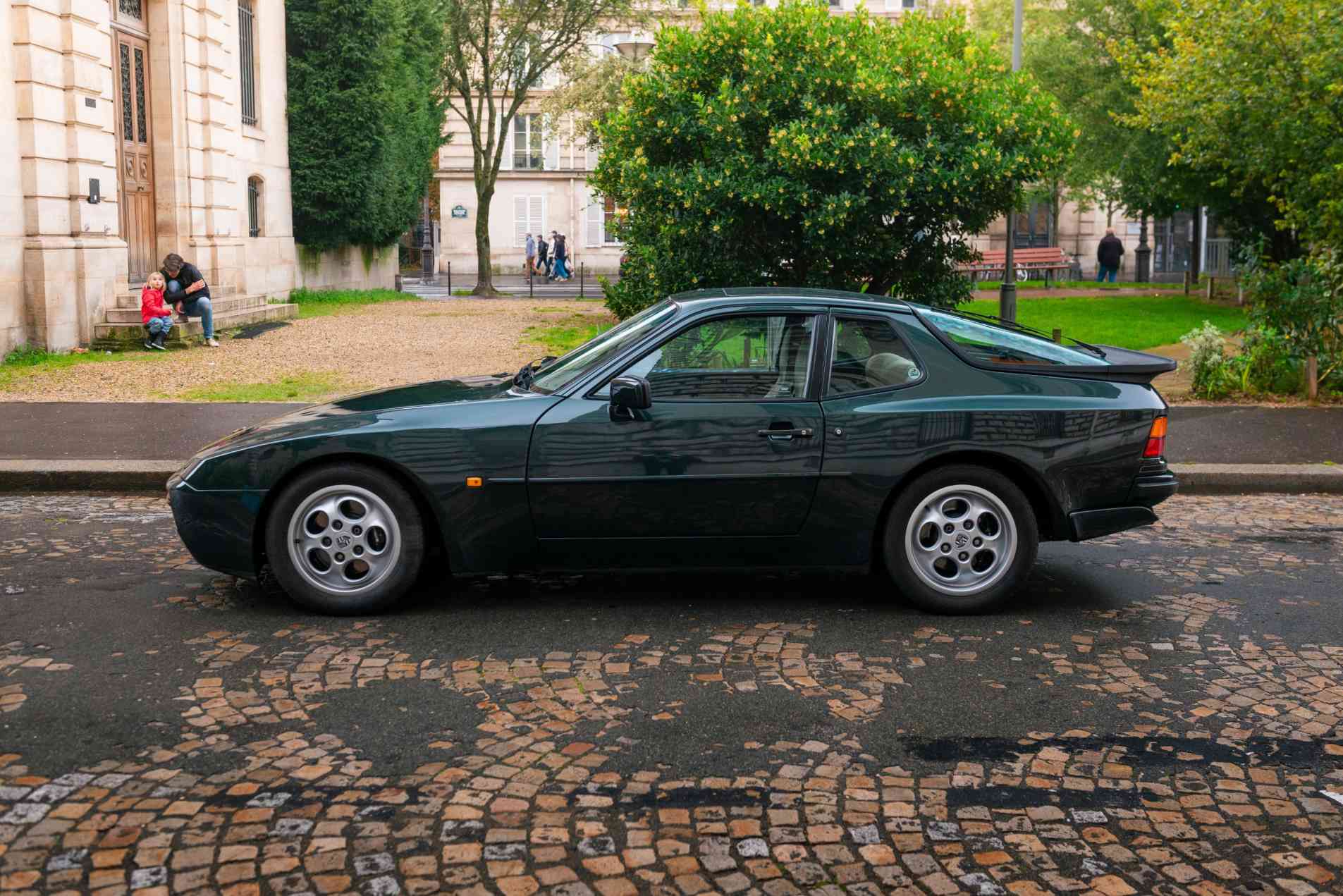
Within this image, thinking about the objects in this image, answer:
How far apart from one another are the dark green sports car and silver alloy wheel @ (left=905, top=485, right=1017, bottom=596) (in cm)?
1

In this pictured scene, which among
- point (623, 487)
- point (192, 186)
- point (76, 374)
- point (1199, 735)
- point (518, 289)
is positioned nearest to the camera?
point (1199, 735)

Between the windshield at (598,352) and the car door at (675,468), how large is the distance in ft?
0.58

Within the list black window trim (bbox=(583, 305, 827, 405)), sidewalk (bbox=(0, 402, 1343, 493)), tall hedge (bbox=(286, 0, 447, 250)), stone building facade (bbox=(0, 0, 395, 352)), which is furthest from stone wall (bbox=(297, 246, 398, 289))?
black window trim (bbox=(583, 305, 827, 405))

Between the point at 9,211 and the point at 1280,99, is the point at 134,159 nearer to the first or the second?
the point at 9,211

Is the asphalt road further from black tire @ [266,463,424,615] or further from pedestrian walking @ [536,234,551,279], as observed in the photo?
pedestrian walking @ [536,234,551,279]

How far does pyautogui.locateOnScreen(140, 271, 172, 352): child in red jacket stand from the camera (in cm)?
1883

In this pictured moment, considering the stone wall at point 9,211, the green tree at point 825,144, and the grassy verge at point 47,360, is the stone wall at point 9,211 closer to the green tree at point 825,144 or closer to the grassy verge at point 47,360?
the grassy verge at point 47,360

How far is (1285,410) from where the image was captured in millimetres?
12773

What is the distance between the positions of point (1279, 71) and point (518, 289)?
31209mm

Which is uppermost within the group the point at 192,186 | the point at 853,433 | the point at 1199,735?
the point at 192,186

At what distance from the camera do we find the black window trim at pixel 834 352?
254 inches

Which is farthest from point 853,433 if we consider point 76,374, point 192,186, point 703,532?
point 192,186

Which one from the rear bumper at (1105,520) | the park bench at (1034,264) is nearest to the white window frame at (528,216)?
the park bench at (1034,264)

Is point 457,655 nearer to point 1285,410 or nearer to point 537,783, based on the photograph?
point 537,783
